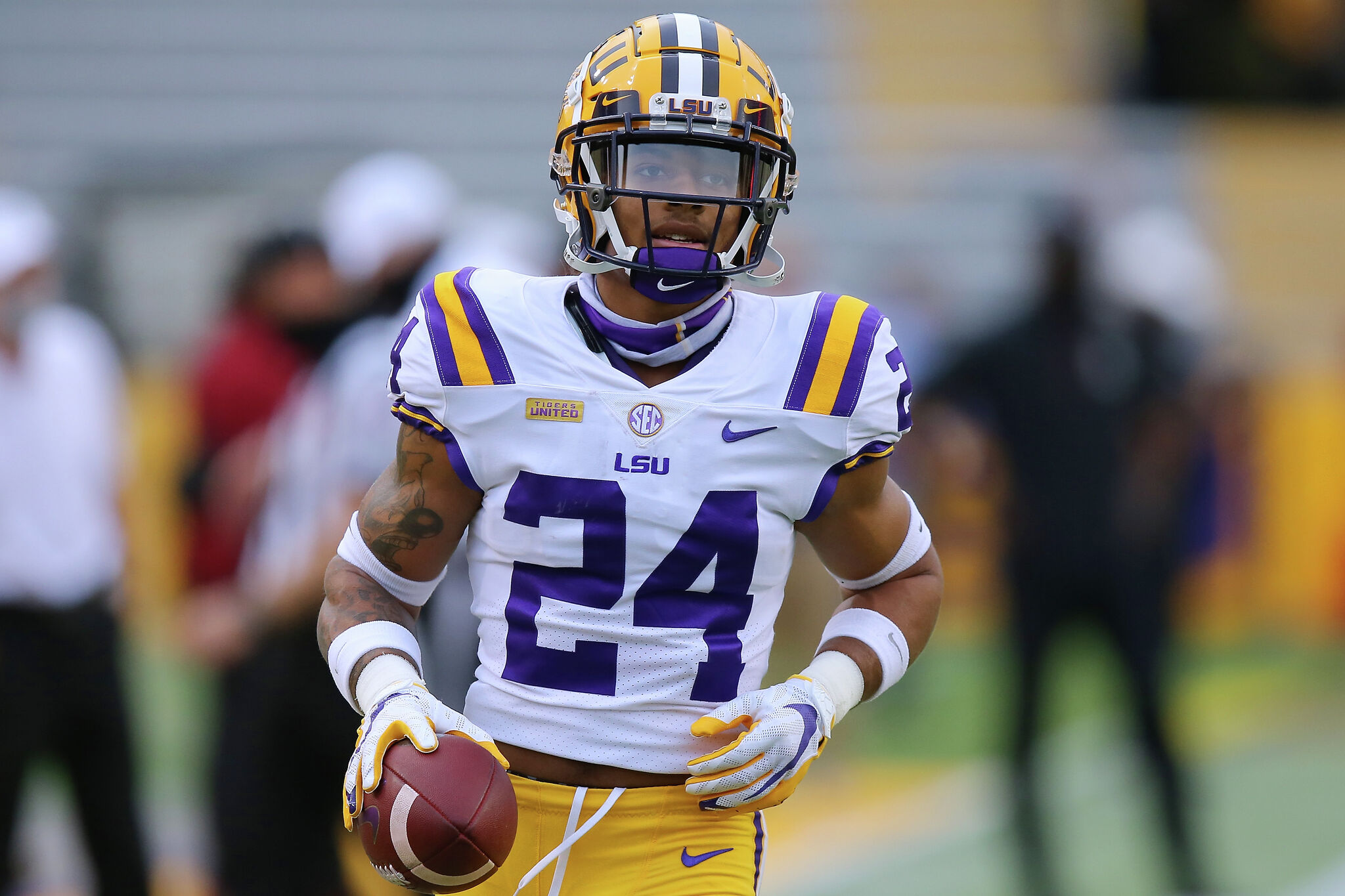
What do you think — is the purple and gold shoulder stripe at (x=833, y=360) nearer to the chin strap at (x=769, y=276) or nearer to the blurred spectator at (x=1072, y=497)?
the chin strap at (x=769, y=276)

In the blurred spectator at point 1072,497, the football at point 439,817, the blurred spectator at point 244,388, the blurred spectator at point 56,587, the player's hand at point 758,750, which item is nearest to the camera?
the football at point 439,817

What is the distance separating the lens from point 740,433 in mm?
2365

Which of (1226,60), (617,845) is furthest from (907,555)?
(1226,60)

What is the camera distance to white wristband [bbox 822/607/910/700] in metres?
2.56

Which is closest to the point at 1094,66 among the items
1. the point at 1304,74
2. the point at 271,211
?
the point at 1304,74

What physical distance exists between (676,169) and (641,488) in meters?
0.47

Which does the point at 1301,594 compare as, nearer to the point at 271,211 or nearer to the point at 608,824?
the point at 271,211

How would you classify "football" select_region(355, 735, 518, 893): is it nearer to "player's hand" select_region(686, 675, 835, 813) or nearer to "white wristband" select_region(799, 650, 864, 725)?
"player's hand" select_region(686, 675, 835, 813)

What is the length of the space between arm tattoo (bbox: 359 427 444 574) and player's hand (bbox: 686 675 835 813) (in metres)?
0.49

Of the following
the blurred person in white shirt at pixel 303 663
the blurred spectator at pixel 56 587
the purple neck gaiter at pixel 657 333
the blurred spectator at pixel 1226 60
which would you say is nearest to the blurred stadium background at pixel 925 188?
the blurred spectator at pixel 1226 60

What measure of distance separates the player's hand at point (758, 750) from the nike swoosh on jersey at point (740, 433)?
13.8 inches

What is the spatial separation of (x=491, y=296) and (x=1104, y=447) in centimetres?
370

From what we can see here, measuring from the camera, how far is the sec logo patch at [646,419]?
235cm

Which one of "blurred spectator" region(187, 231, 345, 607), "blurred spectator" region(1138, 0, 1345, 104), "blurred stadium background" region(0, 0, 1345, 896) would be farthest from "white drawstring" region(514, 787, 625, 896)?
"blurred spectator" region(1138, 0, 1345, 104)
